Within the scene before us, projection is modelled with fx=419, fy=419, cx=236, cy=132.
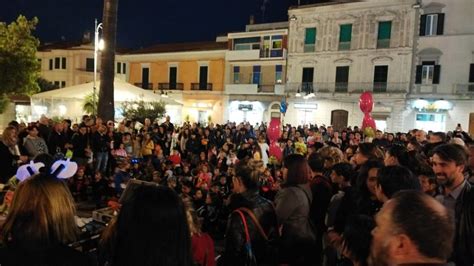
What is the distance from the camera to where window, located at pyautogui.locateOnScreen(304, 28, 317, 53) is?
30.3 meters

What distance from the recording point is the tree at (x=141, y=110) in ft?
60.6

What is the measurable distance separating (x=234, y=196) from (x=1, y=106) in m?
23.8

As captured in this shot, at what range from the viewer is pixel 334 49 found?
29297mm

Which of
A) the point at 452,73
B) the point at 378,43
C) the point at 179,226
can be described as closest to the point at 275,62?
the point at 378,43

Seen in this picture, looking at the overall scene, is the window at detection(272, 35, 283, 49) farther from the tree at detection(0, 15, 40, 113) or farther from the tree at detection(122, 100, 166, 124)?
the tree at detection(0, 15, 40, 113)

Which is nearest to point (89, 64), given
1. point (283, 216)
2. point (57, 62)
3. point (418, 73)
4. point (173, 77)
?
point (57, 62)

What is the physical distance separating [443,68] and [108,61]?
801 inches

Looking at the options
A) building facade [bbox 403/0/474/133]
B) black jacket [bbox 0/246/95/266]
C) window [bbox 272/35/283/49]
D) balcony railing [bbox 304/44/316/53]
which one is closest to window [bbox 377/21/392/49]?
building facade [bbox 403/0/474/133]

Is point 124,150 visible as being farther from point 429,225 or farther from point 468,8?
point 468,8

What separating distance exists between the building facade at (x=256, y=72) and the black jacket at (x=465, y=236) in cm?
2892

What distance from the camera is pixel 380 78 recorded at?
27.6 m

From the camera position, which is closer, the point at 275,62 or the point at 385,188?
the point at 385,188

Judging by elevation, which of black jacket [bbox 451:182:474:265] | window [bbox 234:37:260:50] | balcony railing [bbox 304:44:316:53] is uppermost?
window [bbox 234:37:260:50]

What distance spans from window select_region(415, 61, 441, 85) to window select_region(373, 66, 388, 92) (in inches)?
75.2
